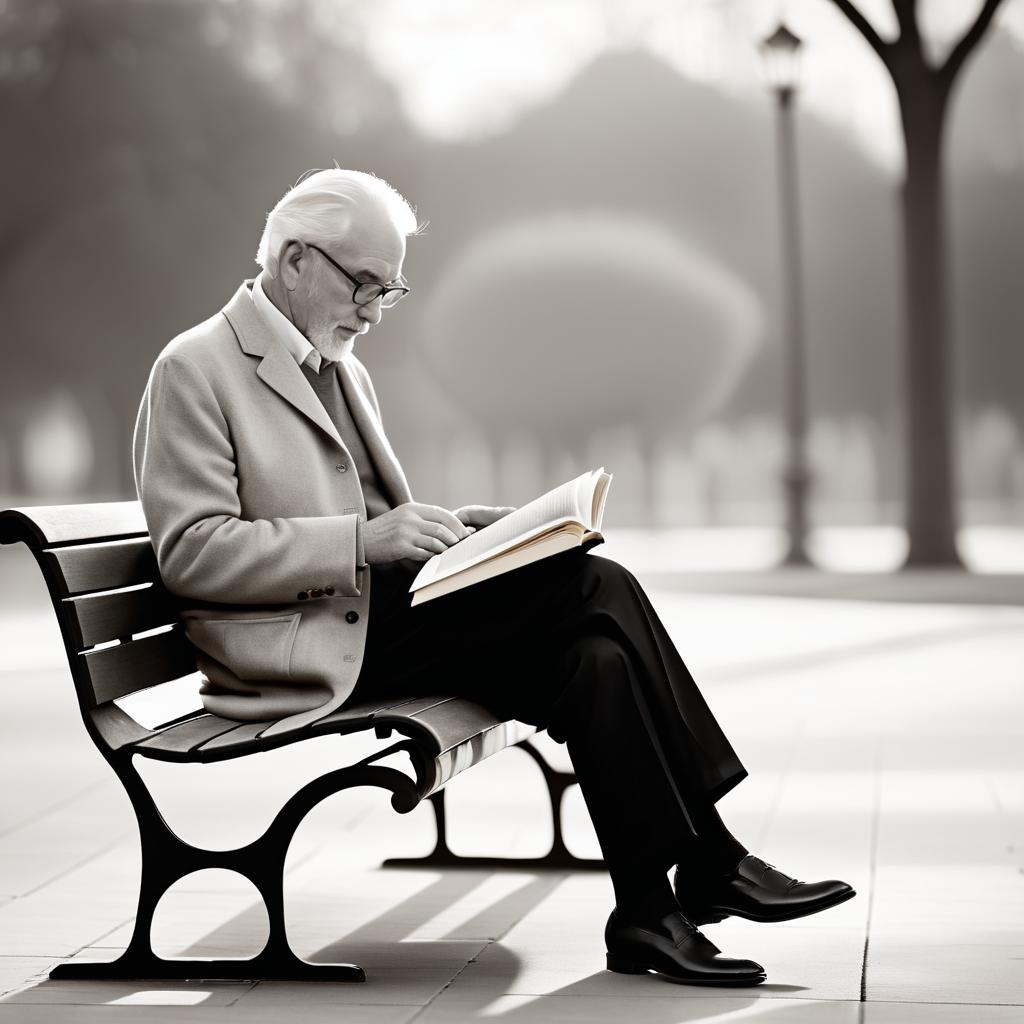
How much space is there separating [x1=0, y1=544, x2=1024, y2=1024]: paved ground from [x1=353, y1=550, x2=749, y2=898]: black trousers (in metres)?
0.29

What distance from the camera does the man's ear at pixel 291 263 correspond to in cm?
375

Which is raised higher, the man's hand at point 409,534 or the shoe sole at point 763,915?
the man's hand at point 409,534

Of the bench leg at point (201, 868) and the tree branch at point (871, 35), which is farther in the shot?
the tree branch at point (871, 35)

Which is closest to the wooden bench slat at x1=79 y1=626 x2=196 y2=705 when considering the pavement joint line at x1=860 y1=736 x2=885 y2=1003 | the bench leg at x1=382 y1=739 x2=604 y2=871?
the bench leg at x1=382 y1=739 x2=604 y2=871

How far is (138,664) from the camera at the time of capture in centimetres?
366

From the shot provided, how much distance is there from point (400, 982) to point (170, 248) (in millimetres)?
24527

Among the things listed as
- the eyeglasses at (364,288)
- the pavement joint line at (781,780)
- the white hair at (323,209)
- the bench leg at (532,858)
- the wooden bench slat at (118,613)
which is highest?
the white hair at (323,209)

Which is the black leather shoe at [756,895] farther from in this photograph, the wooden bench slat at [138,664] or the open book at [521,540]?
the wooden bench slat at [138,664]

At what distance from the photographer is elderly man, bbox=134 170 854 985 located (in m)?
3.29

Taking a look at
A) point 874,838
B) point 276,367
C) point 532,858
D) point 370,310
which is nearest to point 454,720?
point 276,367

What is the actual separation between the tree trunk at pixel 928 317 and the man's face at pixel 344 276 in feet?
35.8

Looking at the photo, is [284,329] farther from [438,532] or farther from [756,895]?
[756,895]

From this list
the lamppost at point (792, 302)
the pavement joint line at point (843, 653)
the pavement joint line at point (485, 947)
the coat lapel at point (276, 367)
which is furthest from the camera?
the lamppost at point (792, 302)

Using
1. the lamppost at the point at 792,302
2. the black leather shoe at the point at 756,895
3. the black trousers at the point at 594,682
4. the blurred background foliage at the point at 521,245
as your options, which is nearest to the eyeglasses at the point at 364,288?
the black trousers at the point at 594,682
